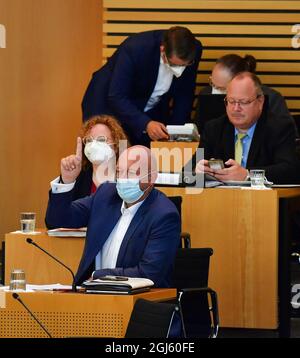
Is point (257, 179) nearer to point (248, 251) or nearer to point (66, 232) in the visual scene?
point (248, 251)

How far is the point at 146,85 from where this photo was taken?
32.4 feet

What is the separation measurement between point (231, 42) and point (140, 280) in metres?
6.30

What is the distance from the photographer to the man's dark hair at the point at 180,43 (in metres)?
9.22

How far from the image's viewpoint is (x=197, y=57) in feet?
33.1

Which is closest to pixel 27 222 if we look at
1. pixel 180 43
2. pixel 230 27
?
pixel 180 43

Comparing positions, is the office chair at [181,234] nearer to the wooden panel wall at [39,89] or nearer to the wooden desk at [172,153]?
the wooden desk at [172,153]

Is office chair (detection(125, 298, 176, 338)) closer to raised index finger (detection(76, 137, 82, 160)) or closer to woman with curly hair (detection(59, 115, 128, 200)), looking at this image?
raised index finger (detection(76, 137, 82, 160))

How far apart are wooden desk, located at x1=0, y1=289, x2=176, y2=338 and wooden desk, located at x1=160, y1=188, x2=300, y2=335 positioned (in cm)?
197

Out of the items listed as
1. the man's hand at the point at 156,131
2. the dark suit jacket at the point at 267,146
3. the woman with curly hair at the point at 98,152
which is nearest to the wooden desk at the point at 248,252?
the dark suit jacket at the point at 267,146

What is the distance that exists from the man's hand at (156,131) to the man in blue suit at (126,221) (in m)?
2.78

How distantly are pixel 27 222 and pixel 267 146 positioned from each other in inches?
75.5
